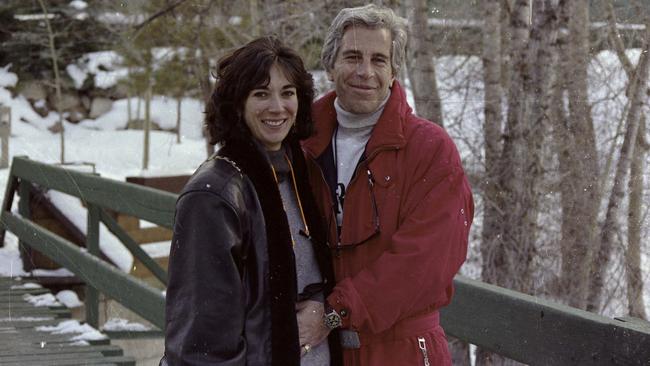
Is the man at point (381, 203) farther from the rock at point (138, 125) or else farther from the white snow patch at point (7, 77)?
the rock at point (138, 125)

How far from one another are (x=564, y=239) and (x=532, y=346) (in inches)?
272

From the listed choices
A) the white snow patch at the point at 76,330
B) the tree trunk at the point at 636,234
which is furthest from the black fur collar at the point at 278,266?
the tree trunk at the point at 636,234

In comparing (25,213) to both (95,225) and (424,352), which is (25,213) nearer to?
(95,225)

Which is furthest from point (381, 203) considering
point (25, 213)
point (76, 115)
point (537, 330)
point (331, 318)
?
point (76, 115)

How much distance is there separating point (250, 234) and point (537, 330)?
102cm

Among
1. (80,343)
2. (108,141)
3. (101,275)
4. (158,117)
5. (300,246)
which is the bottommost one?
(108,141)

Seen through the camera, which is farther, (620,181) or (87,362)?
(620,181)

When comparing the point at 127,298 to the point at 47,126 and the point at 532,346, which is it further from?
the point at 47,126

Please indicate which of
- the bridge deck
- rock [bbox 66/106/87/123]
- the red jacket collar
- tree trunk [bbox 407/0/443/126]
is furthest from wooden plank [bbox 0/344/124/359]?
rock [bbox 66/106/87/123]

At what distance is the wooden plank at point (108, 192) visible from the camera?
4.95 meters

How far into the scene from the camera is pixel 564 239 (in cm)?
950

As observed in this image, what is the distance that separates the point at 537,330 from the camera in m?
2.81

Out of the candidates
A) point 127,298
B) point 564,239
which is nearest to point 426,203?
point 127,298

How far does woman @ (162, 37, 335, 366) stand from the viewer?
86.0 inches
